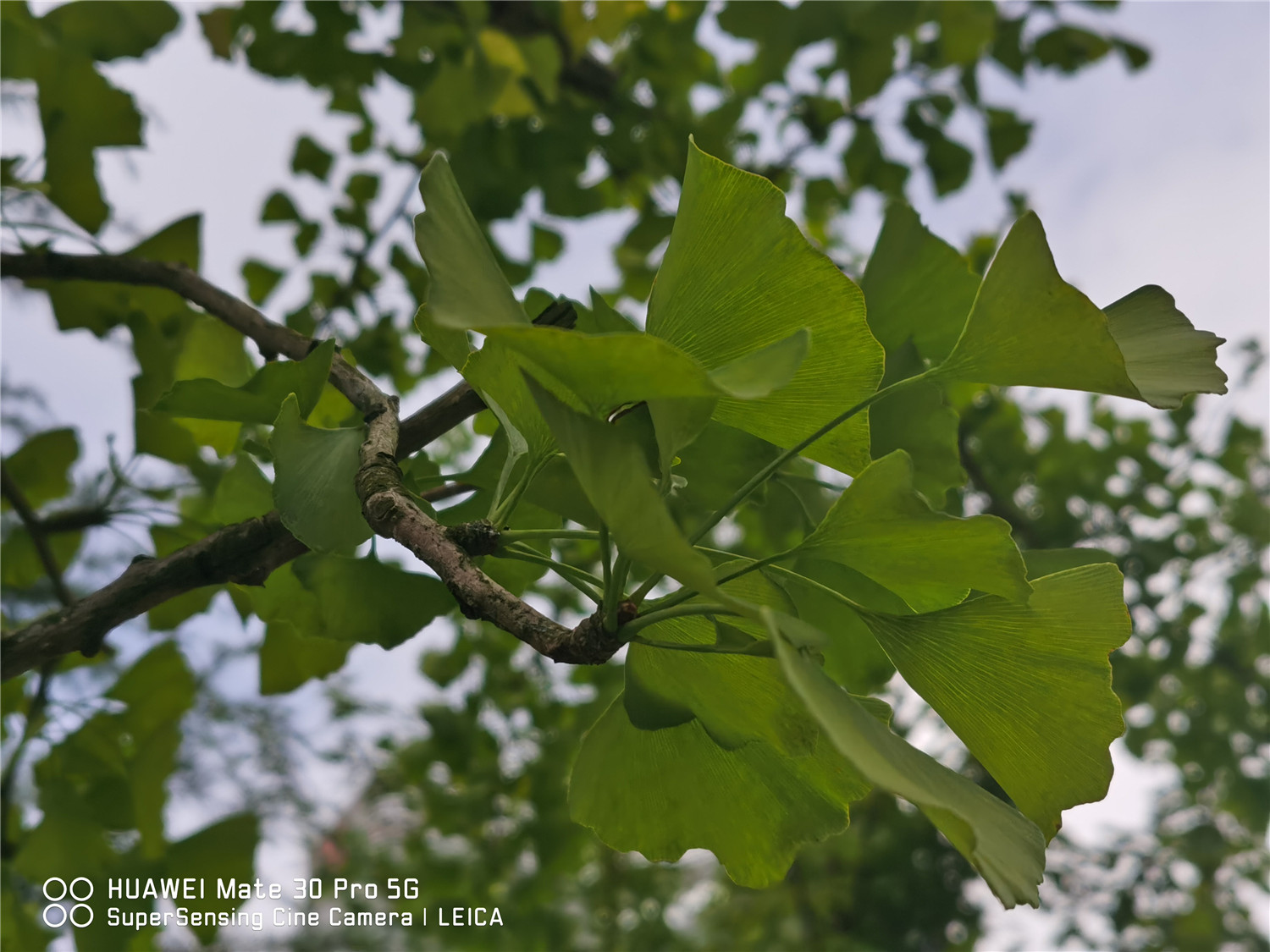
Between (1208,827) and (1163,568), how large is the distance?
45cm

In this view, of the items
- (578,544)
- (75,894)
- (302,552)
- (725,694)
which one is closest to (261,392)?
(302,552)

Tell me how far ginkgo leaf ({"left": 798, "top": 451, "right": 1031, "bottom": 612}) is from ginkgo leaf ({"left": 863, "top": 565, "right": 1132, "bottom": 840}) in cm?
1

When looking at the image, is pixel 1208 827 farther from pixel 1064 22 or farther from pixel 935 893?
pixel 1064 22

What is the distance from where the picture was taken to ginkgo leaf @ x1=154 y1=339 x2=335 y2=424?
0.26 meters

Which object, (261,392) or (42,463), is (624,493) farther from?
(42,463)

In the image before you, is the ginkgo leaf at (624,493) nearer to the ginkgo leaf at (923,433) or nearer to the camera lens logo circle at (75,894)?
the ginkgo leaf at (923,433)

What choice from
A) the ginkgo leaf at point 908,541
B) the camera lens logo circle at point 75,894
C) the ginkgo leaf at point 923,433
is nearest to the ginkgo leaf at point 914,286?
the ginkgo leaf at point 923,433

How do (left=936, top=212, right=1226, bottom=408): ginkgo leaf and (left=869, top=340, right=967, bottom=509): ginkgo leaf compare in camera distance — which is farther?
(left=869, top=340, right=967, bottom=509): ginkgo leaf

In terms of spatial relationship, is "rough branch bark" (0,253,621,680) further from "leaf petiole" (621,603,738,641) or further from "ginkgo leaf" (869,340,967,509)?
"ginkgo leaf" (869,340,967,509)

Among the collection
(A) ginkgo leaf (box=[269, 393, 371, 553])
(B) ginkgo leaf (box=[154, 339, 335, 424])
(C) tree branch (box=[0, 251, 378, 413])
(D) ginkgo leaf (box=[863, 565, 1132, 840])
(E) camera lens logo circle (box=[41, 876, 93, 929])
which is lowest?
(E) camera lens logo circle (box=[41, 876, 93, 929])

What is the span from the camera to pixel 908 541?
200mm

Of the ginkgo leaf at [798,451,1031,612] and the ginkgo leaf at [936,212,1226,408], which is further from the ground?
the ginkgo leaf at [936,212,1226,408]

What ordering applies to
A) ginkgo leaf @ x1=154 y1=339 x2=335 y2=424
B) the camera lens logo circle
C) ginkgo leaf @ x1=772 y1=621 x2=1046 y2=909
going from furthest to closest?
the camera lens logo circle < ginkgo leaf @ x1=154 y1=339 x2=335 y2=424 < ginkgo leaf @ x1=772 y1=621 x2=1046 y2=909

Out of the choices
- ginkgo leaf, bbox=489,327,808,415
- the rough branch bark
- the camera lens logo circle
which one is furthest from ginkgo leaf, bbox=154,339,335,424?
the camera lens logo circle
